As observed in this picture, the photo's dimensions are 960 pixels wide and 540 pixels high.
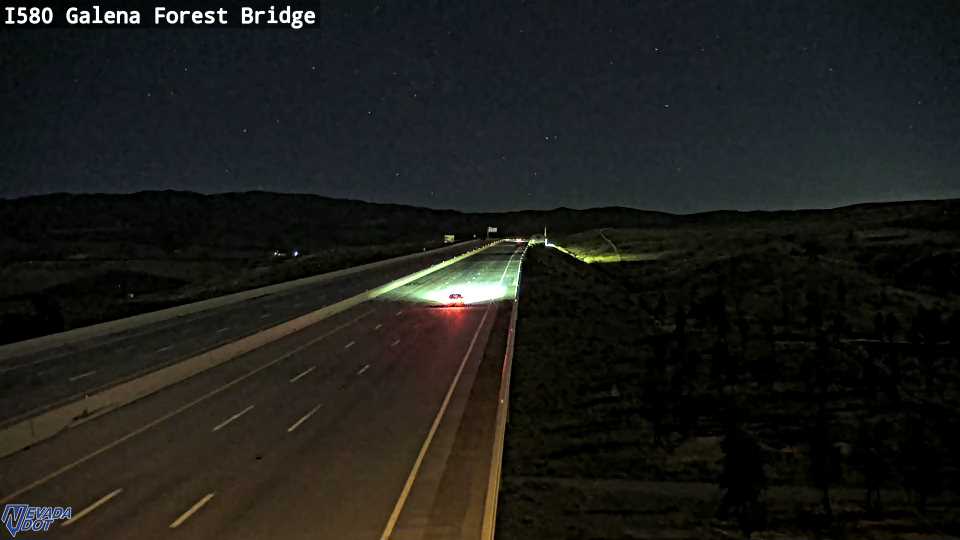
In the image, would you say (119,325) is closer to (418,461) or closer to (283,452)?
(283,452)

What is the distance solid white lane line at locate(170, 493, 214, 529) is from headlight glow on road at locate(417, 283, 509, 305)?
3983 cm

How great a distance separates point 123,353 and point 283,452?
1640 cm

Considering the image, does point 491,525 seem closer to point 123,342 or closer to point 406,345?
point 406,345

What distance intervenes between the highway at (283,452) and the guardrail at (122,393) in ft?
0.90

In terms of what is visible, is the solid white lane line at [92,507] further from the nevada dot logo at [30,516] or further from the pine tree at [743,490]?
the pine tree at [743,490]

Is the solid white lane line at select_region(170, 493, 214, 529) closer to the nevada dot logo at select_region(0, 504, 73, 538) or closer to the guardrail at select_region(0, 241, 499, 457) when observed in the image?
the nevada dot logo at select_region(0, 504, 73, 538)

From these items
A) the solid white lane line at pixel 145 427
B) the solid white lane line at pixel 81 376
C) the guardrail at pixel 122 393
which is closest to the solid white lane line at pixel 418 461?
the solid white lane line at pixel 145 427

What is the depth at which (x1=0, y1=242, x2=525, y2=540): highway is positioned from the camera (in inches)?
563

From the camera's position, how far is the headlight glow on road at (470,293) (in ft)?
188

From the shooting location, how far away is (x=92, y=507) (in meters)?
14.9

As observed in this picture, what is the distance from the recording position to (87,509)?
48.4ft

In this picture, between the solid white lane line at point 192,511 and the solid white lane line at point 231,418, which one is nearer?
the solid white lane line at point 192,511

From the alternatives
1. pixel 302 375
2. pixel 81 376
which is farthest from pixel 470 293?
pixel 81 376

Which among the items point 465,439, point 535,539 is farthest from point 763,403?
point 535,539
